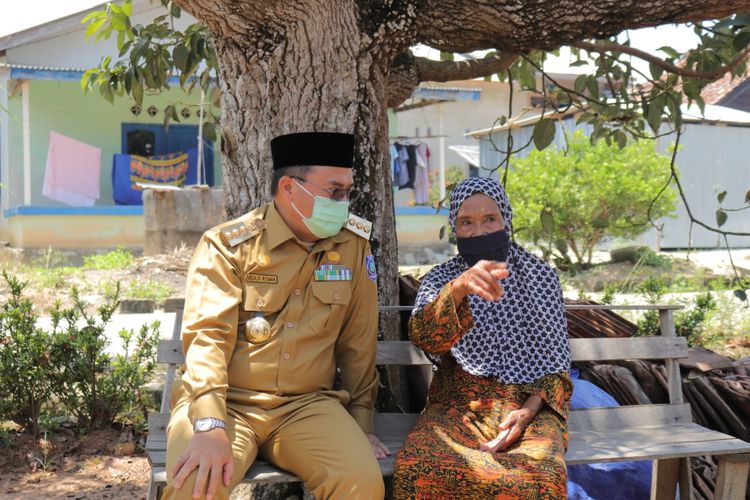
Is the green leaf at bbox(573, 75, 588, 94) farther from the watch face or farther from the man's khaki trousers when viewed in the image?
the watch face

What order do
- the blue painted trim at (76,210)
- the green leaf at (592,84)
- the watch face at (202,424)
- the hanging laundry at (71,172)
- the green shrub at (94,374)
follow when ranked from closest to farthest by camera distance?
1. the watch face at (202,424)
2. the green shrub at (94,374)
3. the green leaf at (592,84)
4. the blue painted trim at (76,210)
5. the hanging laundry at (71,172)

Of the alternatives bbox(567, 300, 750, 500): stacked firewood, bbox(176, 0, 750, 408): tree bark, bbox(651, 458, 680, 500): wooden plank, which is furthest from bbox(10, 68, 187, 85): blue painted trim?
bbox(651, 458, 680, 500): wooden plank

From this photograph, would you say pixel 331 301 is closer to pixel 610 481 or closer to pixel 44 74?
pixel 610 481

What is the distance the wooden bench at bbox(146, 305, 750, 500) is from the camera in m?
3.02

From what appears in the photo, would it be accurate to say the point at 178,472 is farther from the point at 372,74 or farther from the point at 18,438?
the point at 18,438

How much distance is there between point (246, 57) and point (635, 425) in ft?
7.53

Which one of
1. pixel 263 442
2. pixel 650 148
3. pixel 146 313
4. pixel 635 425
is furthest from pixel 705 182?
pixel 263 442

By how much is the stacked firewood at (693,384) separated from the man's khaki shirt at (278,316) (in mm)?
1463

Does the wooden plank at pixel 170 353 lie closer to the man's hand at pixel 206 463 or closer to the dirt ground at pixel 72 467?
the man's hand at pixel 206 463

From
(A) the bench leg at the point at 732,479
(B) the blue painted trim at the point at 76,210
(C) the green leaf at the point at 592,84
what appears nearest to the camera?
(A) the bench leg at the point at 732,479

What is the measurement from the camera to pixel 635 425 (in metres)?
3.59

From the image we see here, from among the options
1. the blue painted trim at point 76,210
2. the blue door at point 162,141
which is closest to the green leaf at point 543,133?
the blue painted trim at point 76,210

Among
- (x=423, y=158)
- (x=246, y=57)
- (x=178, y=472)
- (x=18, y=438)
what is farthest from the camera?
(x=423, y=158)

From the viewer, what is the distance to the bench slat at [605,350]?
344cm
